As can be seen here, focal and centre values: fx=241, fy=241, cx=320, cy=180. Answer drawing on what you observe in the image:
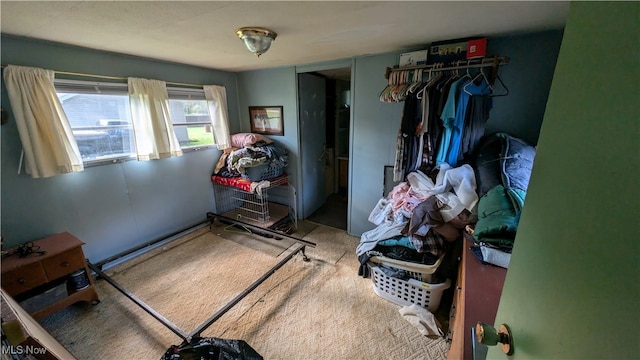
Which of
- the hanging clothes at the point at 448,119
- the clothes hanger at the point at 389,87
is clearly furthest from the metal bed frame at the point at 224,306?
the clothes hanger at the point at 389,87

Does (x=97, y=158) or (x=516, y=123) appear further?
(x=97, y=158)

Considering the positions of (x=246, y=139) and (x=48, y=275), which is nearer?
(x=48, y=275)

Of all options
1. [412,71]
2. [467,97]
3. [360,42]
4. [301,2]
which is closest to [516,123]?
Result: [467,97]

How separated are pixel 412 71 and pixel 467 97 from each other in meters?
0.58

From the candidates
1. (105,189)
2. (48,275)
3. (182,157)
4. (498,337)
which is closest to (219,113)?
(182,157)

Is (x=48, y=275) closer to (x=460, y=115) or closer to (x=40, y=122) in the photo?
(x=40, y=122)

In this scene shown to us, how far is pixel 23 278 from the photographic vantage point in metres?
1.70

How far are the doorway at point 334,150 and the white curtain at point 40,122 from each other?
2.36m

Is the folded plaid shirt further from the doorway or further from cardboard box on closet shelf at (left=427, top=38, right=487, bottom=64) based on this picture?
the doorway

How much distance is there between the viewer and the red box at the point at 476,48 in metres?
1.88

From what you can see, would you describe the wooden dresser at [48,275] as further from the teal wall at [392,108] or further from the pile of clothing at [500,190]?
the pile of clothing at [500,190]

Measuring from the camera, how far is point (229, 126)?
361 cm

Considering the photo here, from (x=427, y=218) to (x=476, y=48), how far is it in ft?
4.61

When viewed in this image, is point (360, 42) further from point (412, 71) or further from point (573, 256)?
point (573, 256)
